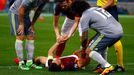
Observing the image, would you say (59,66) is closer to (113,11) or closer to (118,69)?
(118,69)

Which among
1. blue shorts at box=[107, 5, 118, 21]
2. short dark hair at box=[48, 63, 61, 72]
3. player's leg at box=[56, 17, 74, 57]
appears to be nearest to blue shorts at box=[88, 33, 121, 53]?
short dark hair at box=[48, 63, 61, 72]

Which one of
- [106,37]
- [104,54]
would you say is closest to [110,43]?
[106,37]

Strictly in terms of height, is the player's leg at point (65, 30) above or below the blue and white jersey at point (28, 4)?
below

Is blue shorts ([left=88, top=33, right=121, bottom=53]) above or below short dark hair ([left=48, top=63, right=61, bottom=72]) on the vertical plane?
above

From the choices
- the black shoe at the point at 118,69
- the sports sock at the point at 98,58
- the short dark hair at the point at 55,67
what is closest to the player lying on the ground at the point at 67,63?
the short dark hair at the point at 55,67

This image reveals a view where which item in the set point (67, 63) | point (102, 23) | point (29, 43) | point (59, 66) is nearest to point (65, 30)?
point (29, 43)

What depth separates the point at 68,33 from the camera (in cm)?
1226

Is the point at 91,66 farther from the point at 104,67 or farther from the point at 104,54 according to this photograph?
the point at 104,67

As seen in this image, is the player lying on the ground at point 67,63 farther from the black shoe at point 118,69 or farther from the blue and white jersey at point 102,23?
the blue and white jersey at point 102,23

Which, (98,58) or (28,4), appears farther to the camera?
(28,4)

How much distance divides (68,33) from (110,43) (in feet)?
4.59

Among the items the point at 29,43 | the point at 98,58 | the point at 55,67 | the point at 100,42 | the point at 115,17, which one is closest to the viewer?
the point at 98,58

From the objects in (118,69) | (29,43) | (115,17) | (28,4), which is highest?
(28,4)

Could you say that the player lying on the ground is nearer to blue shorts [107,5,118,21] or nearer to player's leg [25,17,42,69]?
player's leg [25,17,42,69]
